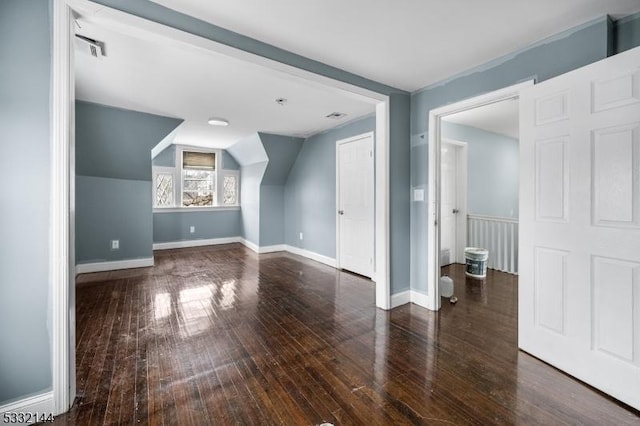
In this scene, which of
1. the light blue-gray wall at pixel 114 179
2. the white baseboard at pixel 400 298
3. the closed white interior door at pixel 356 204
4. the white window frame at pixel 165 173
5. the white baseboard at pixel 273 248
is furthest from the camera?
the white window frame at pixel 165 173

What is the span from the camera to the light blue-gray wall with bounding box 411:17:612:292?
196 cm

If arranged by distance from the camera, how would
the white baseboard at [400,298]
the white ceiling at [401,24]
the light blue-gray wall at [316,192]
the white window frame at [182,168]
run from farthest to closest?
the white window frame at [182,168]
the light blue-gray wall at [316,192]
the white baseboard at [400,298]
the white ceiling at [401,24]

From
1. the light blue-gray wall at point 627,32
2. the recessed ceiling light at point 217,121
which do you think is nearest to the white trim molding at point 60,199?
the recessed ceiling light at point 217,121

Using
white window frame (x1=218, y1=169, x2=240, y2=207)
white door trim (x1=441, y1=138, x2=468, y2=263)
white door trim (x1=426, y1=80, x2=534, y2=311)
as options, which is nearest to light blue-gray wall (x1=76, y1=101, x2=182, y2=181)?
white window frame (x1=218, y1=169, x2=240, y2=207)

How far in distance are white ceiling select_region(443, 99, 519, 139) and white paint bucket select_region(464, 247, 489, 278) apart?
204 centimetres

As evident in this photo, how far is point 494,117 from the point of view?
173 inches

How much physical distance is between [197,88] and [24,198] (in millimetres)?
2115

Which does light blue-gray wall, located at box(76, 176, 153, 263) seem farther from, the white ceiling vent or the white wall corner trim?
the white ceiling vent

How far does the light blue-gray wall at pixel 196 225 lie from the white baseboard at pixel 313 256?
1.87 m

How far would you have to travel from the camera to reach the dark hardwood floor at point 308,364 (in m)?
1.57

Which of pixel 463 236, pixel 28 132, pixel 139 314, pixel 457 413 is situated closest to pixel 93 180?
pixel 139 314

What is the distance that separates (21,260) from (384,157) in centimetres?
294

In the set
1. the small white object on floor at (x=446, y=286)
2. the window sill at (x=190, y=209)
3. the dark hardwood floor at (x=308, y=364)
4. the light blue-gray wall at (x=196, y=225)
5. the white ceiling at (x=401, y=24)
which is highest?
the white ceiling at (x=401, y=24)

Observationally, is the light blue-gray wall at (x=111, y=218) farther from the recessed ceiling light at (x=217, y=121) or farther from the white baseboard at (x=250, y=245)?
the white baseboard at (x=250, y=245)
